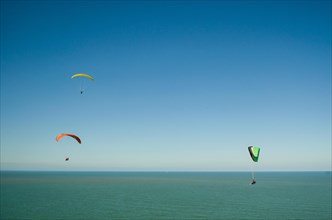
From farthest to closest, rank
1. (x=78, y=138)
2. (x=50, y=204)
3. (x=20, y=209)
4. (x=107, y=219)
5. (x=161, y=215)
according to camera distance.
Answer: (x=50, y=204) → (x=20, y=209) → (x=161, y=215) → (x=107, y=219) → (x=78, y=138)

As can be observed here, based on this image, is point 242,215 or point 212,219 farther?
point 242,215

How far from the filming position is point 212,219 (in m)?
39.8

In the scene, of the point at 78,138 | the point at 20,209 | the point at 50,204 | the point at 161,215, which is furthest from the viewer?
the point at 50,204

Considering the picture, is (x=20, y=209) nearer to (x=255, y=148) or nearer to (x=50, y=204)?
(x=50, y=204)

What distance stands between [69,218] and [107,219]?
5.51 metres

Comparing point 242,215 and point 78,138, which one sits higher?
point 78,138

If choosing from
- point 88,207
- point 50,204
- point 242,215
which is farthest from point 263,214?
point 50,204

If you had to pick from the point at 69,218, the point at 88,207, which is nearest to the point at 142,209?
the point at 88,207

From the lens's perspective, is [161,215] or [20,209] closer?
[161,215]

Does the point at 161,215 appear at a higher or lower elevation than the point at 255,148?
lower

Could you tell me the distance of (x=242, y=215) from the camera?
1711 inches

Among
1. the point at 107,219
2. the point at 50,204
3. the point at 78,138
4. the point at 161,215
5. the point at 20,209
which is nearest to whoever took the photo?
the point at 78,138

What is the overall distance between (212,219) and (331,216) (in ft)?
62.6

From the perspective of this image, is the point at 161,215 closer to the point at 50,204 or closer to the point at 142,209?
the point at 142,209
